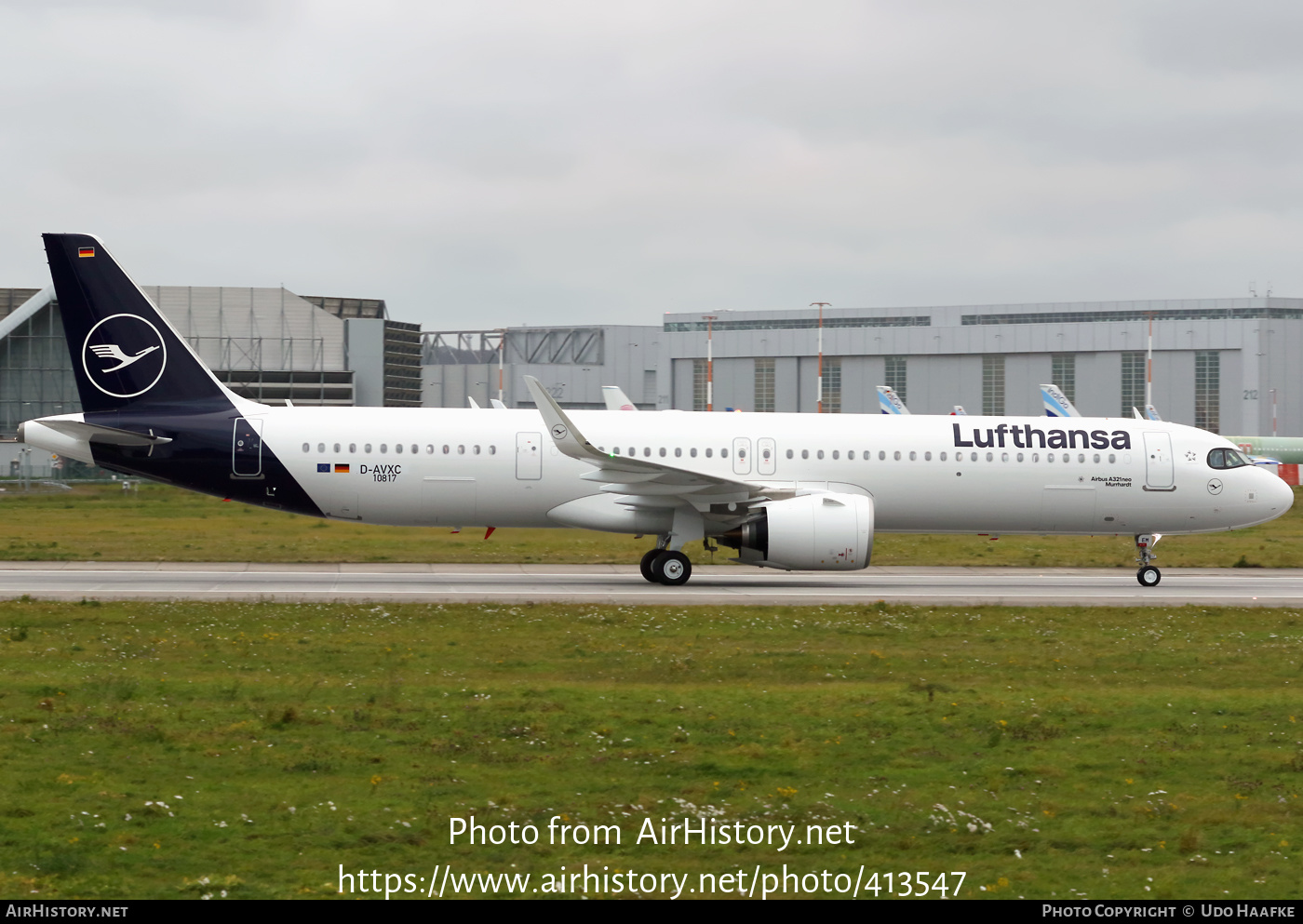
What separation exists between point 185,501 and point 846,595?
97.8ft

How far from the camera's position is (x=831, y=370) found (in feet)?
325

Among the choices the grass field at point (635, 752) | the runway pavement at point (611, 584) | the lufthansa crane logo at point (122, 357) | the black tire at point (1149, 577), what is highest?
the lufthansa crane logo at point (122, 357)

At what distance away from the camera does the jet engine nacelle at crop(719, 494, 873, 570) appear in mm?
24234

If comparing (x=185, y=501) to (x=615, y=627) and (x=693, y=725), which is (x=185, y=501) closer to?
(x=615, y=627)

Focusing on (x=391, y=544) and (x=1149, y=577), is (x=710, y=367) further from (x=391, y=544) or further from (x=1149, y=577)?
(x=1149, y=577)

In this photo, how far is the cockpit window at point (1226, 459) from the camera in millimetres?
27891

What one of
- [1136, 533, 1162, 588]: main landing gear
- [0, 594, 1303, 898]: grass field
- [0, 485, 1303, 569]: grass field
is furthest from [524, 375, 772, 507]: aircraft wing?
[1136, 533, 1162, 588]: main landing gear

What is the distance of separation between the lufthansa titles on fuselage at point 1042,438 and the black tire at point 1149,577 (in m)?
2.59

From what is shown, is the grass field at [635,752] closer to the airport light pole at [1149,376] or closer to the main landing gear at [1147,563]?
the main landing gear at [1147,563]

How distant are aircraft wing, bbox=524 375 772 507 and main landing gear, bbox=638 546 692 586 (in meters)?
1.12

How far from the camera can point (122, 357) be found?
83.8 feet

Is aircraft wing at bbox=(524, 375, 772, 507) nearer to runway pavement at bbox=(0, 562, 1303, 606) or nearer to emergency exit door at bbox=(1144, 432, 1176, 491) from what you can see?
runway pavement at bbox=(0, 562, 1303, 606)

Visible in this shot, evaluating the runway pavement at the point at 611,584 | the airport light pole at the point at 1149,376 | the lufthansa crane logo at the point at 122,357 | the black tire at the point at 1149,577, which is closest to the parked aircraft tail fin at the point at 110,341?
the lufthansa crane logo at the point at 122,357

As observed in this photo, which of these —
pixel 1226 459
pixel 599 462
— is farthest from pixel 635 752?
pixel 1226 459
